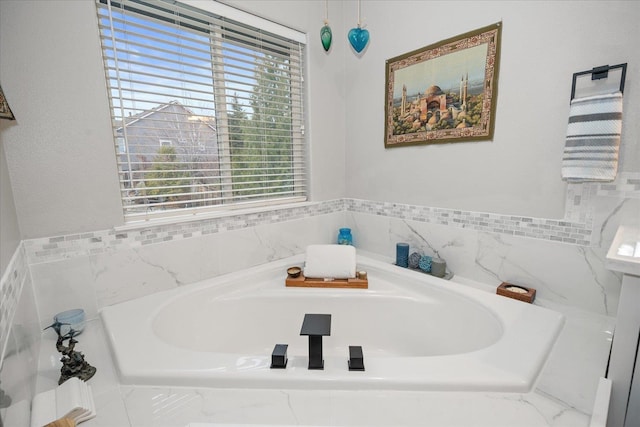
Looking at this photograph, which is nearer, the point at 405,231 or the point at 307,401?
the point at 307,401

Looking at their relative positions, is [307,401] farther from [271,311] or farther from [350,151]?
[350,151]

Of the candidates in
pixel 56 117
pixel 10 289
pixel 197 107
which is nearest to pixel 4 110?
pixel 56 117

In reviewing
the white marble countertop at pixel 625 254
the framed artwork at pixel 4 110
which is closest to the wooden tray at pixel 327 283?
the white marble countertop at pixel 625 254

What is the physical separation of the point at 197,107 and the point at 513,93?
1596mm

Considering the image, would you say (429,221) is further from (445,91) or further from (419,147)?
(445,91)

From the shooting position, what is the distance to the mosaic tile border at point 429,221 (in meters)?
1.22

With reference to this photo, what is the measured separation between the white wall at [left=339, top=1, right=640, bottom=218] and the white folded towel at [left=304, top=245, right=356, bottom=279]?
525 millimetres

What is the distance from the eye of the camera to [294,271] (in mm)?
1811

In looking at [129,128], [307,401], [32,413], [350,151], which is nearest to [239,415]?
[307,401]

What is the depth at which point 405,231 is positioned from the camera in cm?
193

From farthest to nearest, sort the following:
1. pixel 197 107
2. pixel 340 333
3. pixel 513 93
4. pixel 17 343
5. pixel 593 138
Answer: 1. pixel 340 333
2. pixel 197 107
3. pixel 513 93
4. pixel 593 138
5. pixel 17 343

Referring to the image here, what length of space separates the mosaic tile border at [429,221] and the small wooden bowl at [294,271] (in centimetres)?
33

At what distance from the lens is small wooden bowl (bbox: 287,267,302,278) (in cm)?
179

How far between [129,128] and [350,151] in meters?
1.40
